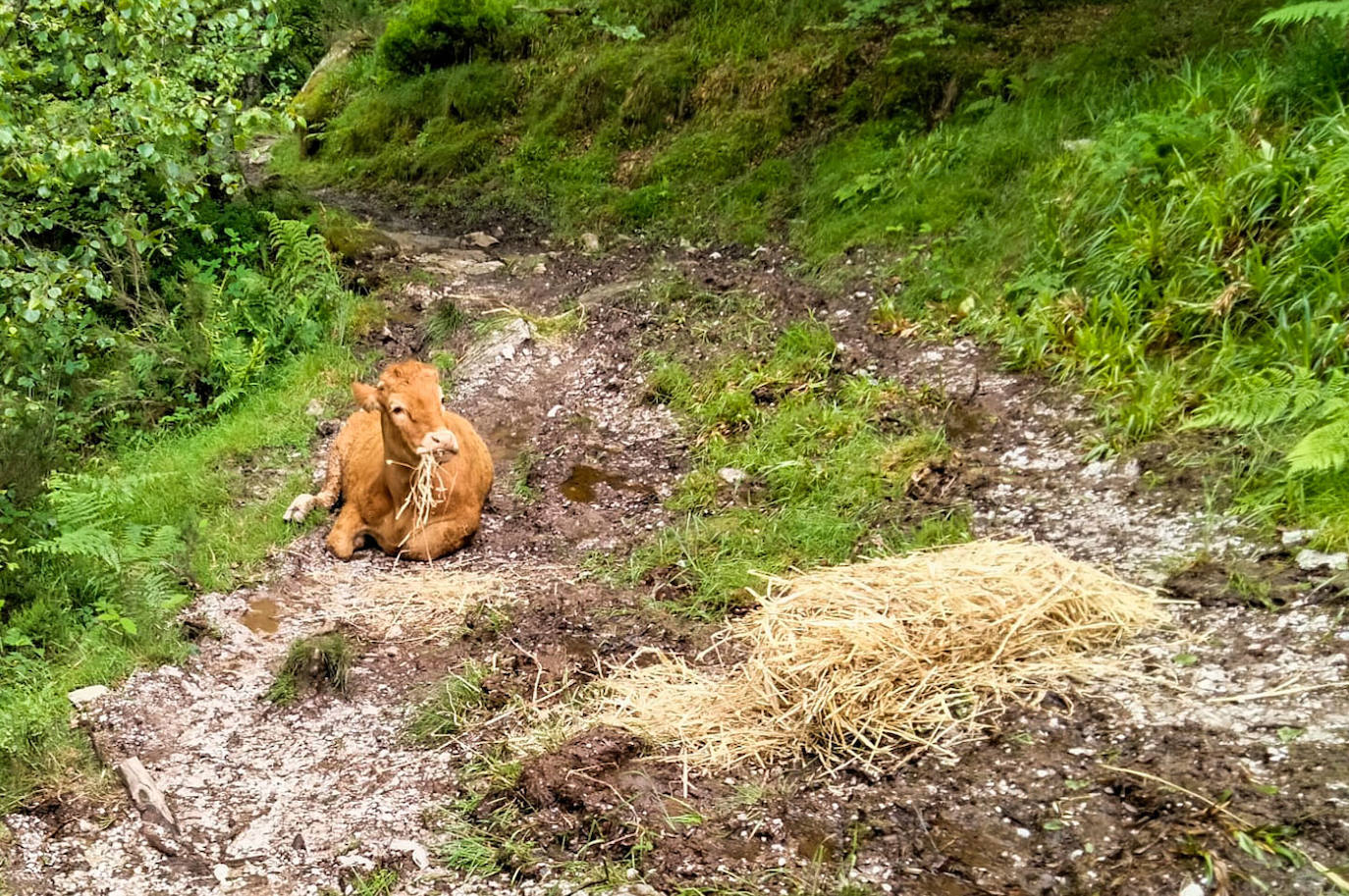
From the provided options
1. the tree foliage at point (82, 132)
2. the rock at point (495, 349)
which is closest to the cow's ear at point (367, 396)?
the tree foliage at point (82, 132)

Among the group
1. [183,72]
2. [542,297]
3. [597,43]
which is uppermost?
[183,72]

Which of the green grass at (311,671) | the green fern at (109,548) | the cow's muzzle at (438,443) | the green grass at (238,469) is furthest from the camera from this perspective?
the green grass at (238,469)

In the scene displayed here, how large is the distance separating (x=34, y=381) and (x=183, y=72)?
106 inches

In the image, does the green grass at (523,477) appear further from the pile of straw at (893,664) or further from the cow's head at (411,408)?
the pile of straw at (893,664)

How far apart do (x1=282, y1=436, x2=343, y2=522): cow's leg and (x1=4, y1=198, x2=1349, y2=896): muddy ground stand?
10.9 inches

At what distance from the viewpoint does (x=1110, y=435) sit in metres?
6.30

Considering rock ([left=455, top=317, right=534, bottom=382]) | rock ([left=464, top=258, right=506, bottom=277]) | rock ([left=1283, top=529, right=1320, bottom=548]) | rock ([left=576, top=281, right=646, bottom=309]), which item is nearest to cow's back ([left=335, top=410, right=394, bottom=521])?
rock ([left=455, top=317, right=534, bottom=382])

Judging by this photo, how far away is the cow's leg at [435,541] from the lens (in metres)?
6.86

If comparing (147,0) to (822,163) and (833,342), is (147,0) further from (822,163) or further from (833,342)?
(822,163)

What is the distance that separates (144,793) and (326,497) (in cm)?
339

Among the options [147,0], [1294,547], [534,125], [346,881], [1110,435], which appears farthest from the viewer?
[534,125]

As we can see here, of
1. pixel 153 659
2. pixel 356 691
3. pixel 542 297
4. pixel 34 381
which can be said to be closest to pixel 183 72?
pixel 34 381

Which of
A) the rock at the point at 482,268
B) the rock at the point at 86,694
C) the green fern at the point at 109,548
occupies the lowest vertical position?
the rock at the point at 482,268

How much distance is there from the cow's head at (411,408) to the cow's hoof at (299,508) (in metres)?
1.10
